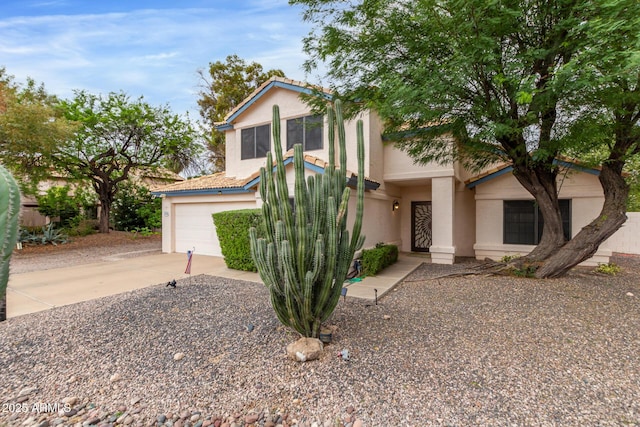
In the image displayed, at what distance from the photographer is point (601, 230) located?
7.11 metres

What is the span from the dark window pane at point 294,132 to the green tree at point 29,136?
9.90 meters

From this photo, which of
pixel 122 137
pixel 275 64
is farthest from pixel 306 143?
pixel 275 64

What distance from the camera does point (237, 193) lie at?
37.2 feet

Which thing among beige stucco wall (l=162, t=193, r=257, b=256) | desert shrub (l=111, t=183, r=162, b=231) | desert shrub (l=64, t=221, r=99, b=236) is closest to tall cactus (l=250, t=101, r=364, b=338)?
beige stucco wall (l=162, t=193, r=257, b=256)

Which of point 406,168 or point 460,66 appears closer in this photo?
point 460,66

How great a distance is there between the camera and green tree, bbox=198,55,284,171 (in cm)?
2306

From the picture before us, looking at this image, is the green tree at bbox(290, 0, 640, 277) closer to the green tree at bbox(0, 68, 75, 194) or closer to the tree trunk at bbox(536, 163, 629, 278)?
the tree trunk at bbox(536, 163, 629, 278)

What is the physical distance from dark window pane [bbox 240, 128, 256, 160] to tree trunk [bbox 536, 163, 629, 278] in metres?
10.4

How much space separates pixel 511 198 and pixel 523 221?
90 centimetres

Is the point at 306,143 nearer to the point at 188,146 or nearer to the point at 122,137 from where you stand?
the point at 188,146

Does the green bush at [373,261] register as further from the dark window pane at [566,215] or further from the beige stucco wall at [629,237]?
the beige stucco wall at [629,237]

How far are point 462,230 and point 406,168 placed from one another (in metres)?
3.74

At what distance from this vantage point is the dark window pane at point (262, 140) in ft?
38.4

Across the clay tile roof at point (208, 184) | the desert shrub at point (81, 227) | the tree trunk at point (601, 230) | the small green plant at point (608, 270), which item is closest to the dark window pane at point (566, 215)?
the small green plant at point (608, 270)
